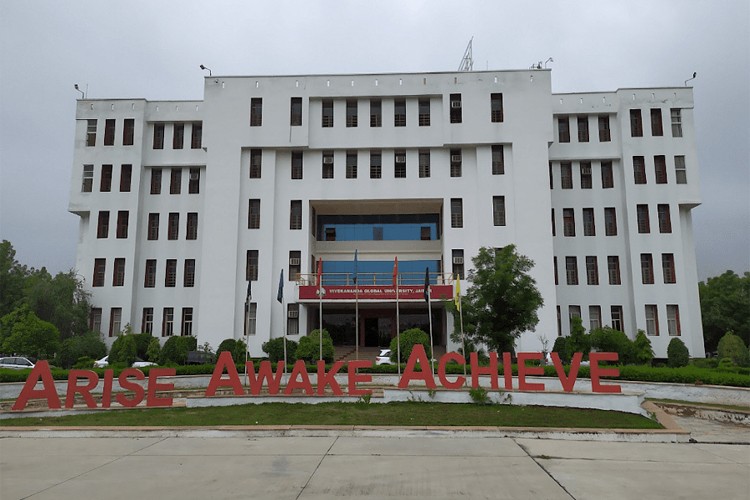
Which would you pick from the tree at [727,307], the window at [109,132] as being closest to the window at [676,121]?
the tree at [727,307]

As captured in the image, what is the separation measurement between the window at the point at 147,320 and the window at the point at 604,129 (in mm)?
31573

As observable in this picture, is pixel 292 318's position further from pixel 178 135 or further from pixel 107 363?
pixel 178 135

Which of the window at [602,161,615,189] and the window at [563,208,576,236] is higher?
the window at [602,161,615,189]

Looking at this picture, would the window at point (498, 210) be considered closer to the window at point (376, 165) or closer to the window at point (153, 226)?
the window at point (376, 165)

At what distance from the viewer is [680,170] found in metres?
34.6

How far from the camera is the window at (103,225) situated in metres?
36.1

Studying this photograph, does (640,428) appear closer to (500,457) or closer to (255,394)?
(500,457)

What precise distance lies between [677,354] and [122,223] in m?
34.8

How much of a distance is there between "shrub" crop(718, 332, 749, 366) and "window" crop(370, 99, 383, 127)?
904 inches

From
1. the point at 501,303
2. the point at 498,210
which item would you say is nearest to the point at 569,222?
the point at 498,210

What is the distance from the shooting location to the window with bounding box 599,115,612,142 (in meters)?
36.0

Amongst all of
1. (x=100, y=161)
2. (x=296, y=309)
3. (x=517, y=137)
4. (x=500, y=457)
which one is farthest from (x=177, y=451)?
(x=100, y=161)

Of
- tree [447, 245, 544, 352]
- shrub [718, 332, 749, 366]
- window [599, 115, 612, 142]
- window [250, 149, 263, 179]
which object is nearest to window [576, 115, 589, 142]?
window [599, 115, 612, 142]

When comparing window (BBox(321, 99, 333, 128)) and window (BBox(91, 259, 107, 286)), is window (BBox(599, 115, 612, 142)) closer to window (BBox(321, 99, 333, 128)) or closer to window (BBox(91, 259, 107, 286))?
window (BBox(321, 99, 333, 128))
